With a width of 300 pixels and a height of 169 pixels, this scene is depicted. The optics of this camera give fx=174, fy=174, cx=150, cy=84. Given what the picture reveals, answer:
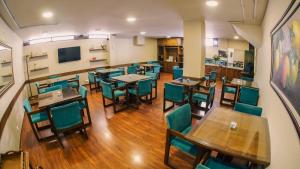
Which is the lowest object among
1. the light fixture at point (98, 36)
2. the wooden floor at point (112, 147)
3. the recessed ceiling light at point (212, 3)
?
the wooden floor at point (112, 147)

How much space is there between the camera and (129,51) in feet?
31.5

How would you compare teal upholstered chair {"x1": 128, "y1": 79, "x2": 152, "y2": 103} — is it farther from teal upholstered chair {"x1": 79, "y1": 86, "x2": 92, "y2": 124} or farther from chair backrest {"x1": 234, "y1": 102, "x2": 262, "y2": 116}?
chair backrest {"x1": 234, "y1": 102, "x2": 262, "y2": 116}

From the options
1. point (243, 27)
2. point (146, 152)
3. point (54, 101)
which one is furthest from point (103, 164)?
point (243, 27)

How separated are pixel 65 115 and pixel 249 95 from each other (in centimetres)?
373

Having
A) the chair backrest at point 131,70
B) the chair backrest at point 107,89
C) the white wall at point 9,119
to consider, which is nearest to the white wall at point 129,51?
the chair backrest at point 131,70

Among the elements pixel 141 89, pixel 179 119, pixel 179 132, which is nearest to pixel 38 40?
pixel 141 89

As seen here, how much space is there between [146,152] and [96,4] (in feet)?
8.03

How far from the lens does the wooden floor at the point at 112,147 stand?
269cm

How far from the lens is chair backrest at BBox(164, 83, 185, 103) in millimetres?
4089

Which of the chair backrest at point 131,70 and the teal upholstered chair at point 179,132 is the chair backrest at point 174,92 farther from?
the chair backrest at point 131,70

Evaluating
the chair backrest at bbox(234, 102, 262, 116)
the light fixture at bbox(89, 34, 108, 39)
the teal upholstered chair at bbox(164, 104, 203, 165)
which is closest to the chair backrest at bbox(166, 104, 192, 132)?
the teal upholstered chair at bbox(164, 104, 203, 165)

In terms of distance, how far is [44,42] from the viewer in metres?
6.63

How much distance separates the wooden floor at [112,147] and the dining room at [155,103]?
18 mm

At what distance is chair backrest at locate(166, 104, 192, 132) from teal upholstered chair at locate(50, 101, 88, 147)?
5.96ft
